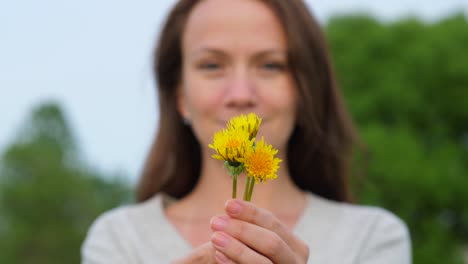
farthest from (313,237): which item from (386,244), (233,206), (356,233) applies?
(233,206)

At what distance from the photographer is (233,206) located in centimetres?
154

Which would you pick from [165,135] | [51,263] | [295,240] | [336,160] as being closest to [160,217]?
[165,135]

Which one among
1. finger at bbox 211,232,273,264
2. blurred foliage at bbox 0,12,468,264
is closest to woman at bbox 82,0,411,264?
finger at bbox 211,232,273,264

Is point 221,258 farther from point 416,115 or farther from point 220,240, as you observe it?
point 416,115

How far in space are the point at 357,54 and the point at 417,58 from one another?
1.39 m

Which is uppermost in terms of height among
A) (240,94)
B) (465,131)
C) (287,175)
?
(240,94)

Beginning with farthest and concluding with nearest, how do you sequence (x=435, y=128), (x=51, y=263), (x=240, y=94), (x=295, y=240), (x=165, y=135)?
1. (x=51, y=263)
2. (x=435, y=128)
3. (x=165, y=135)
4. (x=240, y=94)
5. (x=295, y=240)

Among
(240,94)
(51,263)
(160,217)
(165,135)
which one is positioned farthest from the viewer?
(51,263)

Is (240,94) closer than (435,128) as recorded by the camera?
Yes

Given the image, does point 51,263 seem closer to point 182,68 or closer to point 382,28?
point 382,28

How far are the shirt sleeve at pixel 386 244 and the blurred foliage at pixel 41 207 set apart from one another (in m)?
15.2

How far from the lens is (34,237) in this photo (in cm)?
1773

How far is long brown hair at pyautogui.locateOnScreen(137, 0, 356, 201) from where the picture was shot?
302cm

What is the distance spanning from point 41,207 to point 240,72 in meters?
16.2
